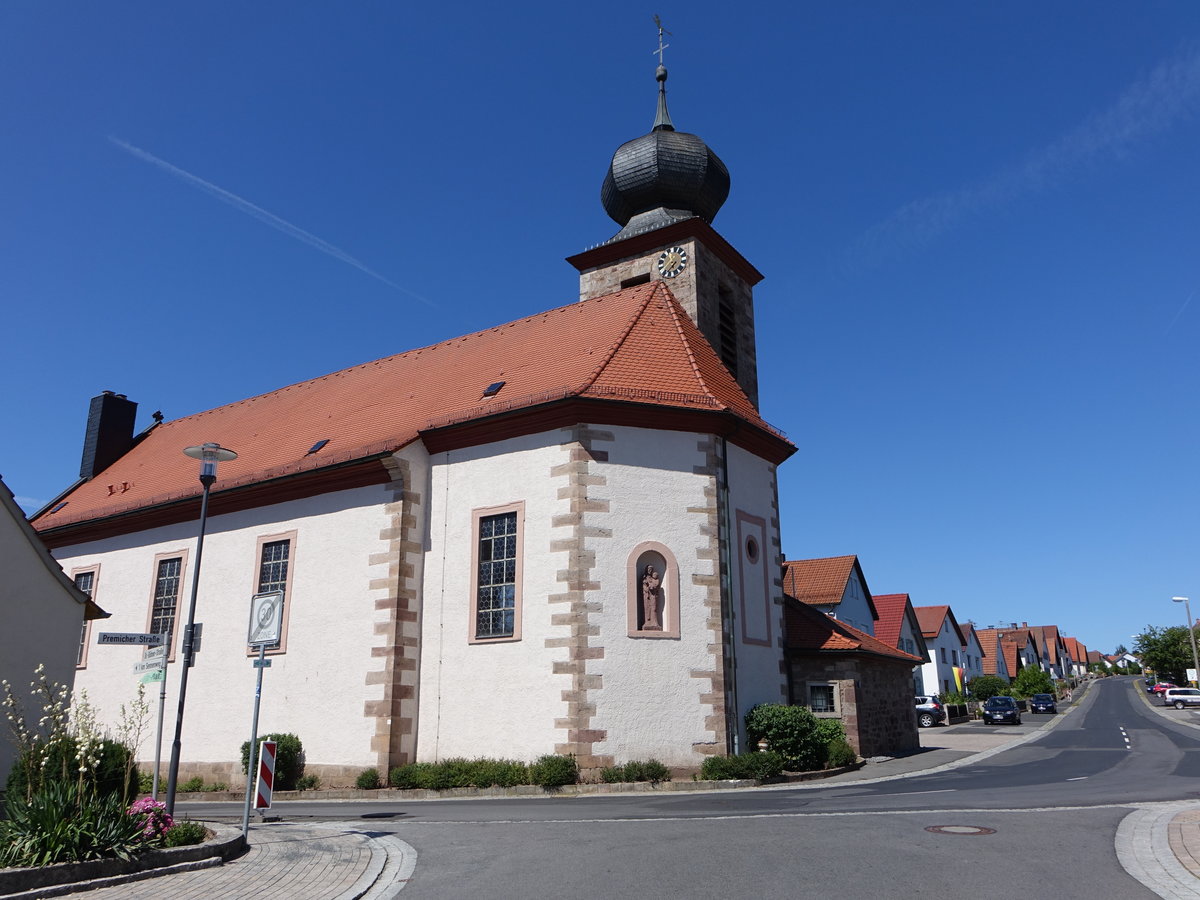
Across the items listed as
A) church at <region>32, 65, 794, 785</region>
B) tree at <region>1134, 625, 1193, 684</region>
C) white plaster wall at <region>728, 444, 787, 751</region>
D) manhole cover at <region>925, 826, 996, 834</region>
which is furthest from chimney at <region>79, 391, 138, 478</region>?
tree at <region>1134, 625, 1193, 684</region>

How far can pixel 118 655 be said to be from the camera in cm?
2264

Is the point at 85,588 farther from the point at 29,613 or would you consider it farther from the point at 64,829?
Result: the point at 64,829

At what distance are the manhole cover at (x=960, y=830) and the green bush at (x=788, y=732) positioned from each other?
7.56 m

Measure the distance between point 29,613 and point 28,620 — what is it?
10 centimetres

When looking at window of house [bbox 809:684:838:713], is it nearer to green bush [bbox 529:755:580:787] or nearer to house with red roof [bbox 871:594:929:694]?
green bush [bbox 529:755:580:787]

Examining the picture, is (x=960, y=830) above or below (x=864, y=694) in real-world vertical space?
below

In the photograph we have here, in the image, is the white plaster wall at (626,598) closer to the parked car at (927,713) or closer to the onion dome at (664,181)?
the onion dome at (664,181)

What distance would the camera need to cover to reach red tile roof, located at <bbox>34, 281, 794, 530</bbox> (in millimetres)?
18438

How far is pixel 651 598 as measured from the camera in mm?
16984

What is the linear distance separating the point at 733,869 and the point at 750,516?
479 inches

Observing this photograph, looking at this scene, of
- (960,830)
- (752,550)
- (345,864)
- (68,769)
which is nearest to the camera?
(345,864)

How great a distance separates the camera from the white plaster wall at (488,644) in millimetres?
16422

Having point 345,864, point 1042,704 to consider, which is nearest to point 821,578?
point 1042,704

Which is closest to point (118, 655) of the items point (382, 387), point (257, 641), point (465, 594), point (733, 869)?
point (382, 387)
